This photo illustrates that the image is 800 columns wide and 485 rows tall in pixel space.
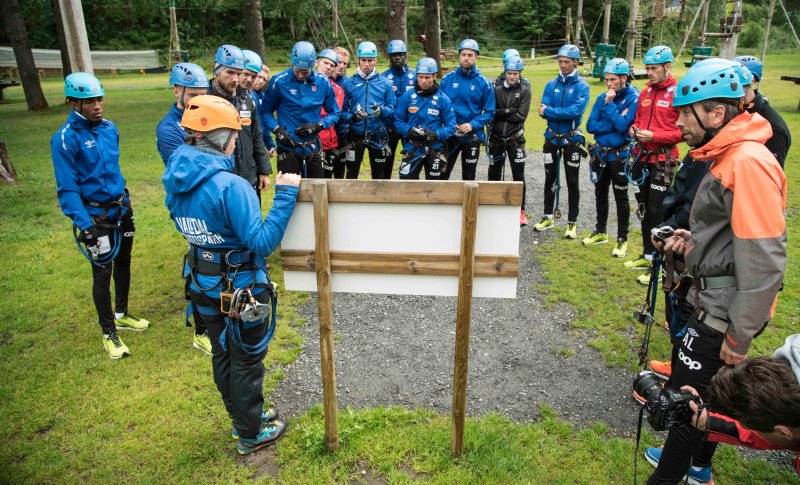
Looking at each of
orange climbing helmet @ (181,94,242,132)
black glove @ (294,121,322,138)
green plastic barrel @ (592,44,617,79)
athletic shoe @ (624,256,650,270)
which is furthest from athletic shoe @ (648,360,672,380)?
green plastic barrel @ (592,44,617,79)

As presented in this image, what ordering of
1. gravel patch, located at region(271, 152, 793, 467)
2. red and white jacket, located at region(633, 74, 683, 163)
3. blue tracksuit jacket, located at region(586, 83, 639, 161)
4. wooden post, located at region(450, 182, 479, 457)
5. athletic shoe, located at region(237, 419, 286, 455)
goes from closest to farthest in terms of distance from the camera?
wooden post, located at region(450, 182, 479, 457), athletic shoe, located at region(237, 419, 286, 455), gravel patch, located at region(271, 152, 793, 467), red and white jacket, located at region(633, 74, 683, 163), blue tracksuit jacket, located at region(586, 83, 639, 161)

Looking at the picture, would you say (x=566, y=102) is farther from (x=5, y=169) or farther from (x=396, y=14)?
(x=5, y=169)

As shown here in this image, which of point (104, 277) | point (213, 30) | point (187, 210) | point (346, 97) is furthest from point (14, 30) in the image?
point (213, 30)

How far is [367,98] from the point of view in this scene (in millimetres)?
8727

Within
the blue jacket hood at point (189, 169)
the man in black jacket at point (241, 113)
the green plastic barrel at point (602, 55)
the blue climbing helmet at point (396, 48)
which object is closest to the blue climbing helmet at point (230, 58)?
the man in black jacket at point (241, 113)

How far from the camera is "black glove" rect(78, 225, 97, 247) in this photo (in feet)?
17.3

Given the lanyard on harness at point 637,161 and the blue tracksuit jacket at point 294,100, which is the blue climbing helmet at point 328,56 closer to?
the blue tracksuit jacket at point 294,100

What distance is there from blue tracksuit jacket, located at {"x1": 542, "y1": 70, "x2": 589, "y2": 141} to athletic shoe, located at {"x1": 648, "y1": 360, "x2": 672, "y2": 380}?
4.44m

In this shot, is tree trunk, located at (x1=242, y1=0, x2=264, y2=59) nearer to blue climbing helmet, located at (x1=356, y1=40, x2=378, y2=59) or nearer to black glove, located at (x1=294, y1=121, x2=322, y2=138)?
blue climbing helmet, located at (x1=356, y1=40, x2=378, y2=59)

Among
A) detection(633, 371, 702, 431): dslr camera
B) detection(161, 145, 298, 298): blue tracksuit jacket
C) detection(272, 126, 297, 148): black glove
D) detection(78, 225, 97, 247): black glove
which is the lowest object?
detection(633, 371, 702, 431): dslr camera

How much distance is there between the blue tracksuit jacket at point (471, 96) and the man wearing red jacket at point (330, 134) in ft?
5.84

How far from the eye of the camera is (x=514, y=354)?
18.3 ft

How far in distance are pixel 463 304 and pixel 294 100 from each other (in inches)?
197

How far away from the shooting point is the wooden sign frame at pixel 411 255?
3387mm
